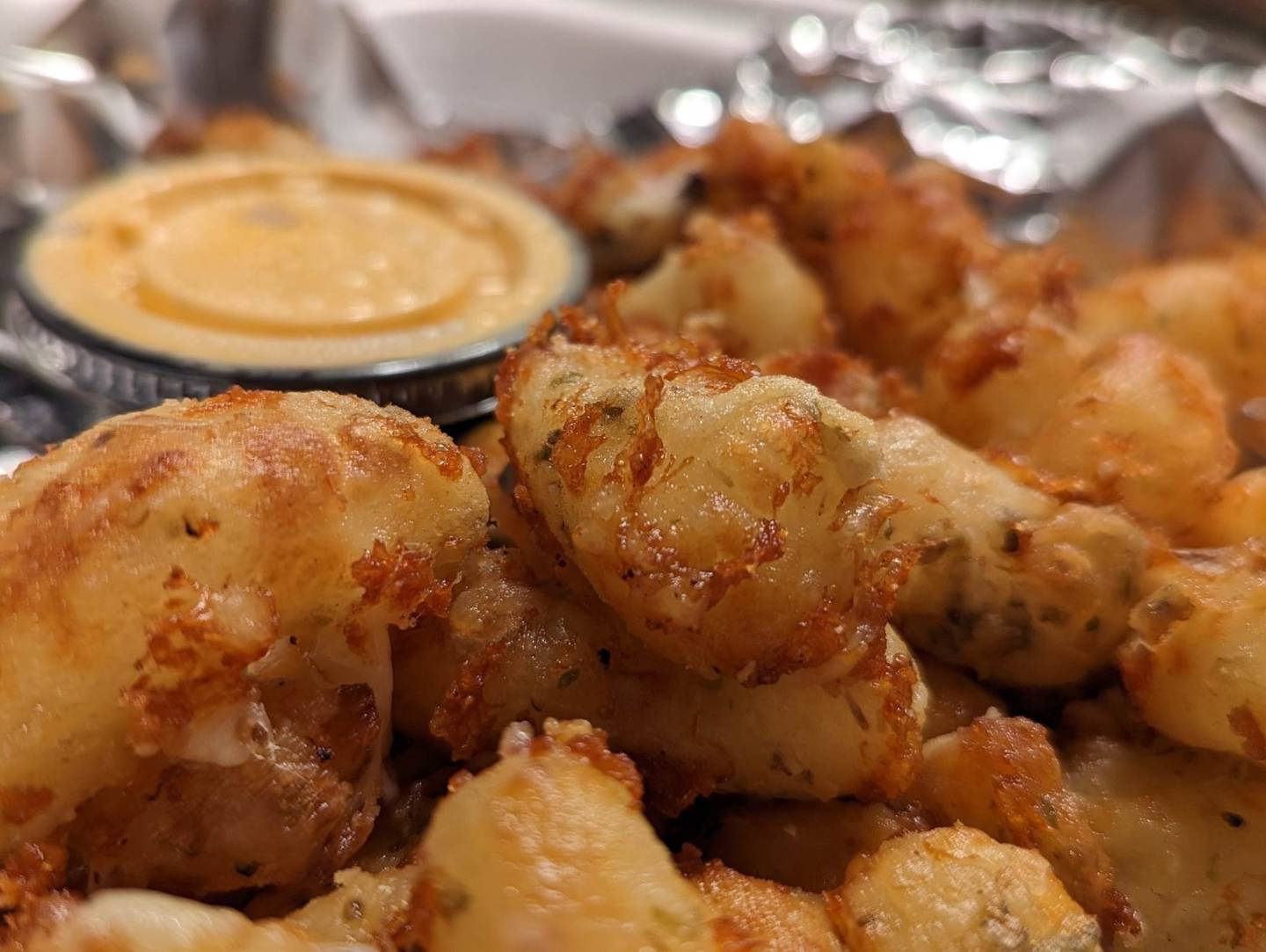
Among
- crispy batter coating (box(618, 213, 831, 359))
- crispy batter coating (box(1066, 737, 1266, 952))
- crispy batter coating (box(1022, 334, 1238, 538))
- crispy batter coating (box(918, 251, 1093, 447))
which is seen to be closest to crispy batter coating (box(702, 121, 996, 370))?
crispy batter coating (box(618, 213, 831, 359))

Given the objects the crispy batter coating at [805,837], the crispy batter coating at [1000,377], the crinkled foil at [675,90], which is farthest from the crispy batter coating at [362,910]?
the crinkled foil at [675,90]

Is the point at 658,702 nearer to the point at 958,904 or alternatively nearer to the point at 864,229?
the point at 958,904

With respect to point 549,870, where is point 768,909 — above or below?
below

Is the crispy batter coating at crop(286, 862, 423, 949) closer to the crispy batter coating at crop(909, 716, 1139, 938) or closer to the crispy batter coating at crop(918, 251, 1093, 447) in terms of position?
the crispy batter coating at crop(909, 716, 1139, 938)

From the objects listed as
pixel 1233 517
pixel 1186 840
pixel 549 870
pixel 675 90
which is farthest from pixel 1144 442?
pixel 675 90

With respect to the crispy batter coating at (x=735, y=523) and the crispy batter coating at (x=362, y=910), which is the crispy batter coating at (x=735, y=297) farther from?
the crispy batter coating at (x=362, y=910)

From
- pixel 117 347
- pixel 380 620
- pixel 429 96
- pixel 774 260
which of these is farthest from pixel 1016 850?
pixel 429 96
